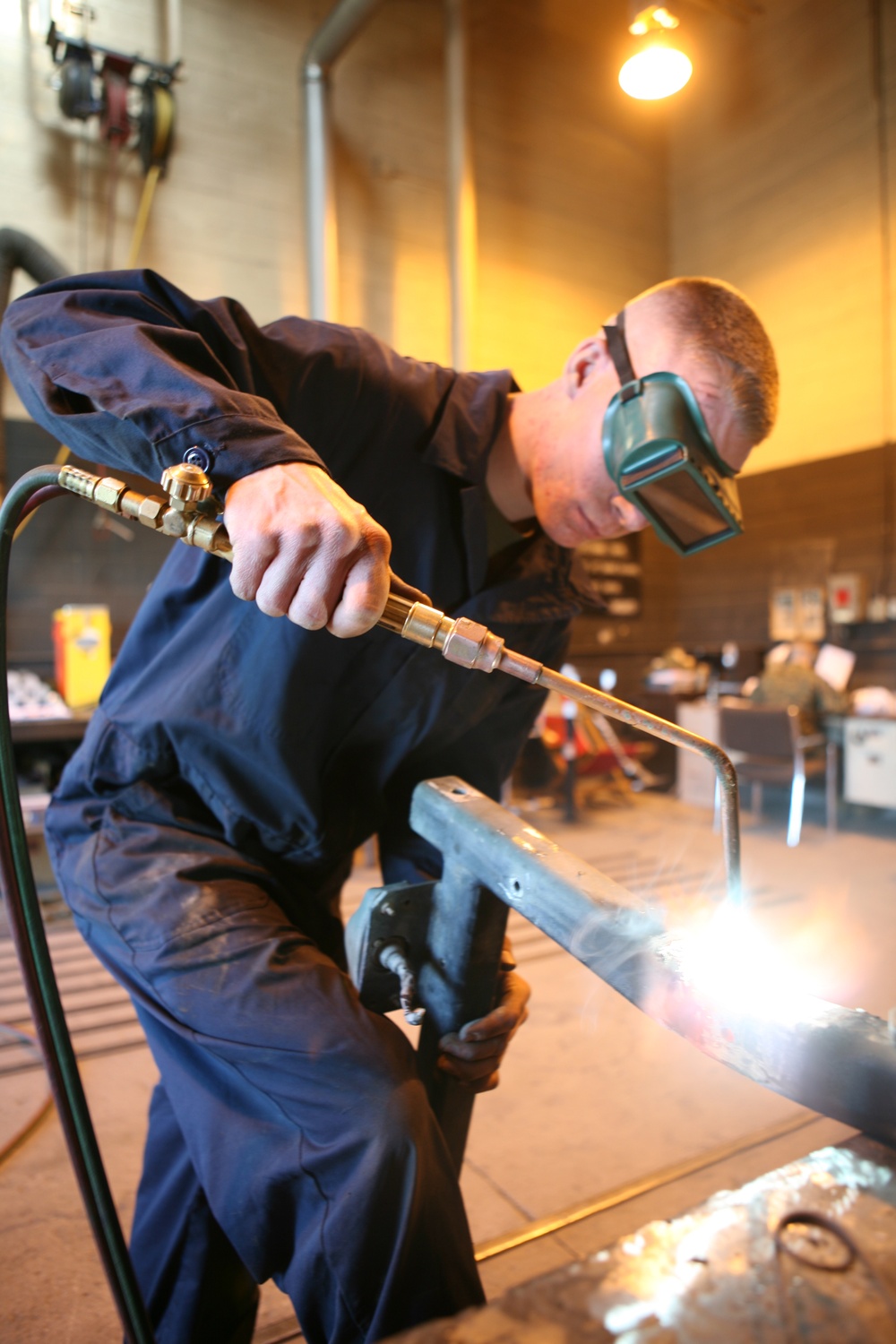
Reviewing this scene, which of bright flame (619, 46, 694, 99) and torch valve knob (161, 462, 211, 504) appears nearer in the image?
torch valve knob (161, 462, 211, 504)

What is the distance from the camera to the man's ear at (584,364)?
128 cm

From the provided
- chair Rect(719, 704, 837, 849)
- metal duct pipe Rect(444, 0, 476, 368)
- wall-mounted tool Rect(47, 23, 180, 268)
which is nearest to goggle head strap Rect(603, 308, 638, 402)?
chair Rect(719, 704, 837, 849)

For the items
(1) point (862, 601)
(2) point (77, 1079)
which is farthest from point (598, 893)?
(1) point (862, 601)

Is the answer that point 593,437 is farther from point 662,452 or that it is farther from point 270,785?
point 270,785

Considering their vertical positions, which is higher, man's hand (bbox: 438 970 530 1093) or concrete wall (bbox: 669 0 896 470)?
concrete wall (bbox: 669 0 896 470)

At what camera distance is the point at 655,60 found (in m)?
2.72

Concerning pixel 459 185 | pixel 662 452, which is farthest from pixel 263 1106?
pixel 459 185

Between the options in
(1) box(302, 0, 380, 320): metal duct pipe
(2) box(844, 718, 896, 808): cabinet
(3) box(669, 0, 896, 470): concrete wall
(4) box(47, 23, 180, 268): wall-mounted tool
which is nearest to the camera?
(4) box(47, 23, 180, 268): wall-mounted tool

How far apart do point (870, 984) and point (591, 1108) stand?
0.91 metres

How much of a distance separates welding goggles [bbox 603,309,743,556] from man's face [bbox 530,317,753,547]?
0.03 meters

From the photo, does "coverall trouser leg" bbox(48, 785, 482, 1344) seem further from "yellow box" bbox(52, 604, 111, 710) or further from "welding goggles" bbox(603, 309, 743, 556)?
"yellow box" bbox(52, 604, 111, 710)

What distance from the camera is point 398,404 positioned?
3.78 ft

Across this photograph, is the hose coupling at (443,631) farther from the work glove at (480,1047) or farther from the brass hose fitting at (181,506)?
the work glove at (480,1047)

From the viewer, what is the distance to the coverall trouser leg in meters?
0.80
